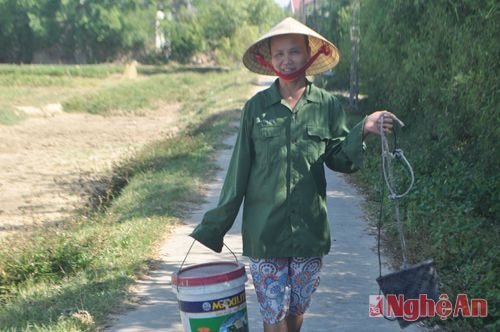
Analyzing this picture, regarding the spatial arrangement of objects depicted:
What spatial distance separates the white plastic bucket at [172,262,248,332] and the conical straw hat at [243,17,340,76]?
1.14 meters

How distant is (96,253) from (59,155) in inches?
526

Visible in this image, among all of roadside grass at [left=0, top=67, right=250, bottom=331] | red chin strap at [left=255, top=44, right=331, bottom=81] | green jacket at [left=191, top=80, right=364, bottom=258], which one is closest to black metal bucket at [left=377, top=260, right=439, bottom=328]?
green jacket at [left=191, top=80, right=364, bottom=258]

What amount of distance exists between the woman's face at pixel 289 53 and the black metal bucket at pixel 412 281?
3.66 feet

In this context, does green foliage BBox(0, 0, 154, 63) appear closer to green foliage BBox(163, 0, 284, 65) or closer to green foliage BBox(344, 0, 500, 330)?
green foliage BBox(163, 0, 284, 65)

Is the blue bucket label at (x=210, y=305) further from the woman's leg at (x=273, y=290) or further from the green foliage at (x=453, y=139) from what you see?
the green foliage at (x=453, y=139)

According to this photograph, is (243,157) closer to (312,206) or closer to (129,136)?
(312,206)

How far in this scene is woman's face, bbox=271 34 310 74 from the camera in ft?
11.7

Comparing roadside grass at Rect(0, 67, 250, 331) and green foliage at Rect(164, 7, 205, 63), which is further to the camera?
green foliage at Rect(164, 7, 205, 63)

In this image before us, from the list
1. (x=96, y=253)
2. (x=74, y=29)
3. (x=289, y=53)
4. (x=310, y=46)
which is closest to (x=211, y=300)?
(x=289, y=53)

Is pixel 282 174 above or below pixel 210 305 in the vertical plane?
above

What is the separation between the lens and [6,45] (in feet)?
217

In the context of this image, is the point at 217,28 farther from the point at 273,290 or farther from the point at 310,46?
the point at 273,290

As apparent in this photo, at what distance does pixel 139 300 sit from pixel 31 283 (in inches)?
63.6

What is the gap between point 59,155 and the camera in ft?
64.2
